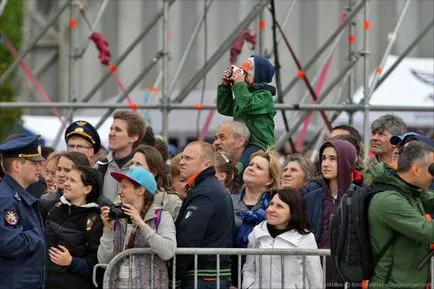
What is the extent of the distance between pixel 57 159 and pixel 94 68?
19.4 meters

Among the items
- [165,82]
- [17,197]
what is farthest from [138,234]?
[165,82]

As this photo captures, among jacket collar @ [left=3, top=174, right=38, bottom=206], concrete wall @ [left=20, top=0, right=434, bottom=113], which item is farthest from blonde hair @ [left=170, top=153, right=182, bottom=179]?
concrete wall @ [left=20, top=0, right=434, bottom=113]

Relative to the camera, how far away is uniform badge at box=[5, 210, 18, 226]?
8477 millimetres

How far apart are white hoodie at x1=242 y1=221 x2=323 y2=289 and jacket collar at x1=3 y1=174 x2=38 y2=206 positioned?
1.46m

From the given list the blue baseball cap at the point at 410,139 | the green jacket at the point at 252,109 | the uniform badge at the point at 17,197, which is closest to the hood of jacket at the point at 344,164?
the blue baseball cap at the point at 410,139

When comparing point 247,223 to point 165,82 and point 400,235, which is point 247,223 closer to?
point 400,235

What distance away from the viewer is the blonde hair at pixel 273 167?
923 cm

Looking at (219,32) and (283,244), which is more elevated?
(219,32)

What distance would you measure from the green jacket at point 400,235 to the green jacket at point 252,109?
1905 mm

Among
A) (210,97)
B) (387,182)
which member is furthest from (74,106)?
(210,97)

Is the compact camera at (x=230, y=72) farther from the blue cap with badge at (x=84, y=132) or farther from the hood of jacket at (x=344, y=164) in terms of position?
the blue cap with badge at (x=84, y=132)

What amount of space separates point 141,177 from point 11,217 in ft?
2.83

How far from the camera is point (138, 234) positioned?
340 inches

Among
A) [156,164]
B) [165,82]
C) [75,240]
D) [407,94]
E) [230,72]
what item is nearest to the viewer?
[75,240]
